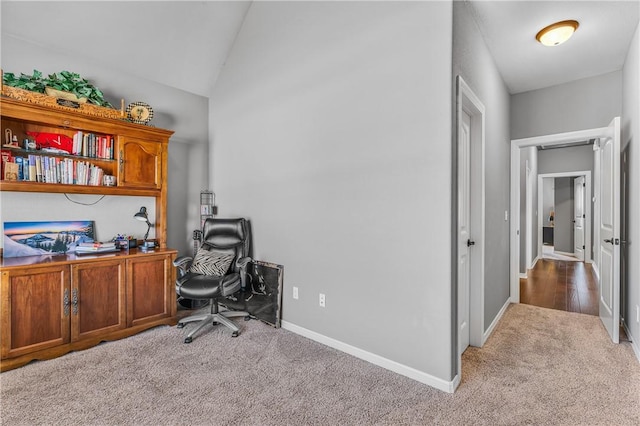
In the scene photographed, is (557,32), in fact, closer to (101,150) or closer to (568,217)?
(101,150)

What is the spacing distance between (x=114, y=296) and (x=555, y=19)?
4.29 meters

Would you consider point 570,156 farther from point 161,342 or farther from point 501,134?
point 161,342

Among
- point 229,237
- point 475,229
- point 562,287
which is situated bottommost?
point 562,287

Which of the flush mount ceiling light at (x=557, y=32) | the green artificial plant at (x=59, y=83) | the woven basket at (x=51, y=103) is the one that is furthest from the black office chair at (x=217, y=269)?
the flush mount ceiling light at (x=557, y=32)

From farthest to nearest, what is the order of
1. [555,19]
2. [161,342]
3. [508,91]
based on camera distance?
[508,91], [161,342], [555,19]

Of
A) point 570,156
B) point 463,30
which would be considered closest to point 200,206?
point 463,30

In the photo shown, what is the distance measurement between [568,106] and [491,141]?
1.41 meters

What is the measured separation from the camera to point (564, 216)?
813 cm

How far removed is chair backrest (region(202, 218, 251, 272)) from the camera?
3131 mm

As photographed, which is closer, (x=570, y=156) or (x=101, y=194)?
(x=101, y=194)

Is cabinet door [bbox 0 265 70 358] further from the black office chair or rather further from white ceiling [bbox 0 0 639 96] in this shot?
white ceiling [bbox 0 0 639 96]

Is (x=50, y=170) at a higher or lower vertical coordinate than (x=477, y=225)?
higher

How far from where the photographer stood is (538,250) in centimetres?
712

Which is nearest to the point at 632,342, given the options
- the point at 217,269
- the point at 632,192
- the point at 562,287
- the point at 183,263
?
the point at 632,192
